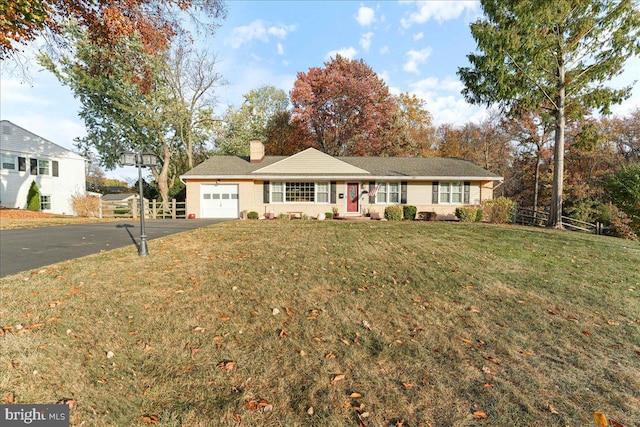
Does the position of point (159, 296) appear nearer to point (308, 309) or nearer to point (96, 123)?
point (308, 309)

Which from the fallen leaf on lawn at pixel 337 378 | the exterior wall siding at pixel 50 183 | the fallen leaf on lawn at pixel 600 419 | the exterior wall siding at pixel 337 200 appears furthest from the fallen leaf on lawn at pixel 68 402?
the exterior wall siding at pixel 50 183

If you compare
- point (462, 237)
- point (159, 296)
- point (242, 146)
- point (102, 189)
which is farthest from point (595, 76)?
point (102, 189)

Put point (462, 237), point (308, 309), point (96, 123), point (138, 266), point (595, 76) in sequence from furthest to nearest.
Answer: point (96, 123) < point (595, 76) < point (462, 237) < point (138, 266) < point (308, 309)

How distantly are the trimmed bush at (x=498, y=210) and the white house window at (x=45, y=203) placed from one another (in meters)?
32.7

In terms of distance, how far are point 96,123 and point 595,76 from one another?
34820 mm

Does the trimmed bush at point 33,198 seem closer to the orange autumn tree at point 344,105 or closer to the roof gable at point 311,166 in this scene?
the roof gable at point 311,166

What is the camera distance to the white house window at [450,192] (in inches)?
704

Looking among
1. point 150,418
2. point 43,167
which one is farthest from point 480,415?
point 43,167

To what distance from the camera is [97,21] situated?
652cm

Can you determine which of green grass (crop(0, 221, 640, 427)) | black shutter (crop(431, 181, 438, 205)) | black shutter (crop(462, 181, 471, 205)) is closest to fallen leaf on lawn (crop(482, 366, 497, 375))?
green grass (crop(0, 221, 640, 427))

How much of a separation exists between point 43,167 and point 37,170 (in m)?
0.57

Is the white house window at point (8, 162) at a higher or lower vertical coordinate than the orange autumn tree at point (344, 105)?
lower

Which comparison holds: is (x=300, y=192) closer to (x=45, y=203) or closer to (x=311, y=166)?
(x=311, y=166)

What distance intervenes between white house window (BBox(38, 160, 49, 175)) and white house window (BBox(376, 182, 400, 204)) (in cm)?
2715
